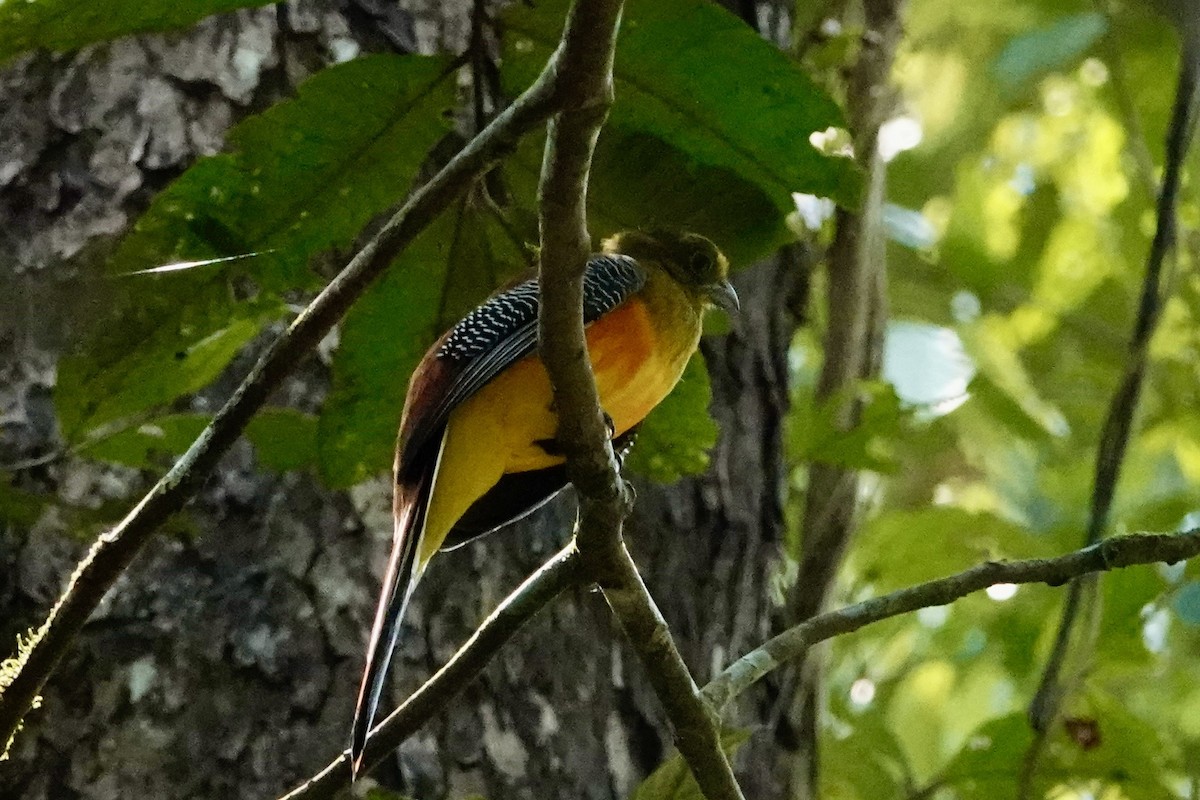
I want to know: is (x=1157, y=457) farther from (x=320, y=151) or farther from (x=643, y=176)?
(x=320, y=151)

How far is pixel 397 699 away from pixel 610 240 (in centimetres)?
94

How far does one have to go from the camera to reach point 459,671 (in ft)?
5.47

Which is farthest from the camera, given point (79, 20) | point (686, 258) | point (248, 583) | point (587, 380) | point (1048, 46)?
point (1048, 46)

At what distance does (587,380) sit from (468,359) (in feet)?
1.66

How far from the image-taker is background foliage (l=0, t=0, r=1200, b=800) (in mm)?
1632

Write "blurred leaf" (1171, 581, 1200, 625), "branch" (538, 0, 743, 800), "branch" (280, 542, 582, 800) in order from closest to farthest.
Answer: "branch" (538, 0, 743, 800), "branch" (280, 542, 582, 800), "blurred leaf" (1171, 581, 1200, 625)

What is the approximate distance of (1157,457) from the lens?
164 inches

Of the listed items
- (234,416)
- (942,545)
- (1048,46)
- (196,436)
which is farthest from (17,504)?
(1048,46)

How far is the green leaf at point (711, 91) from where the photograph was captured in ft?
5.07

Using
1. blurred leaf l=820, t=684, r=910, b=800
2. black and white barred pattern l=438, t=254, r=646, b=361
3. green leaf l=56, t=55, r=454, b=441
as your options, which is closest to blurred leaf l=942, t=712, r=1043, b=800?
blurred leaf l=820, t=684, r=910, b=800

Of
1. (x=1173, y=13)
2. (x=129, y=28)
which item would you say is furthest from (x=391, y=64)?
(x=1173, y=13)

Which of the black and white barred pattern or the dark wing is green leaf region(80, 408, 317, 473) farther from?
the black and white barred pattern

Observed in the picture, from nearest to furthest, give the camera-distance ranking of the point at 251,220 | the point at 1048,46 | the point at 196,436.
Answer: the point at 251,220, the point at 196,436, the point at 1048,46

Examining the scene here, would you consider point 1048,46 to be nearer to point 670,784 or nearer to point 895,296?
point 895,296
